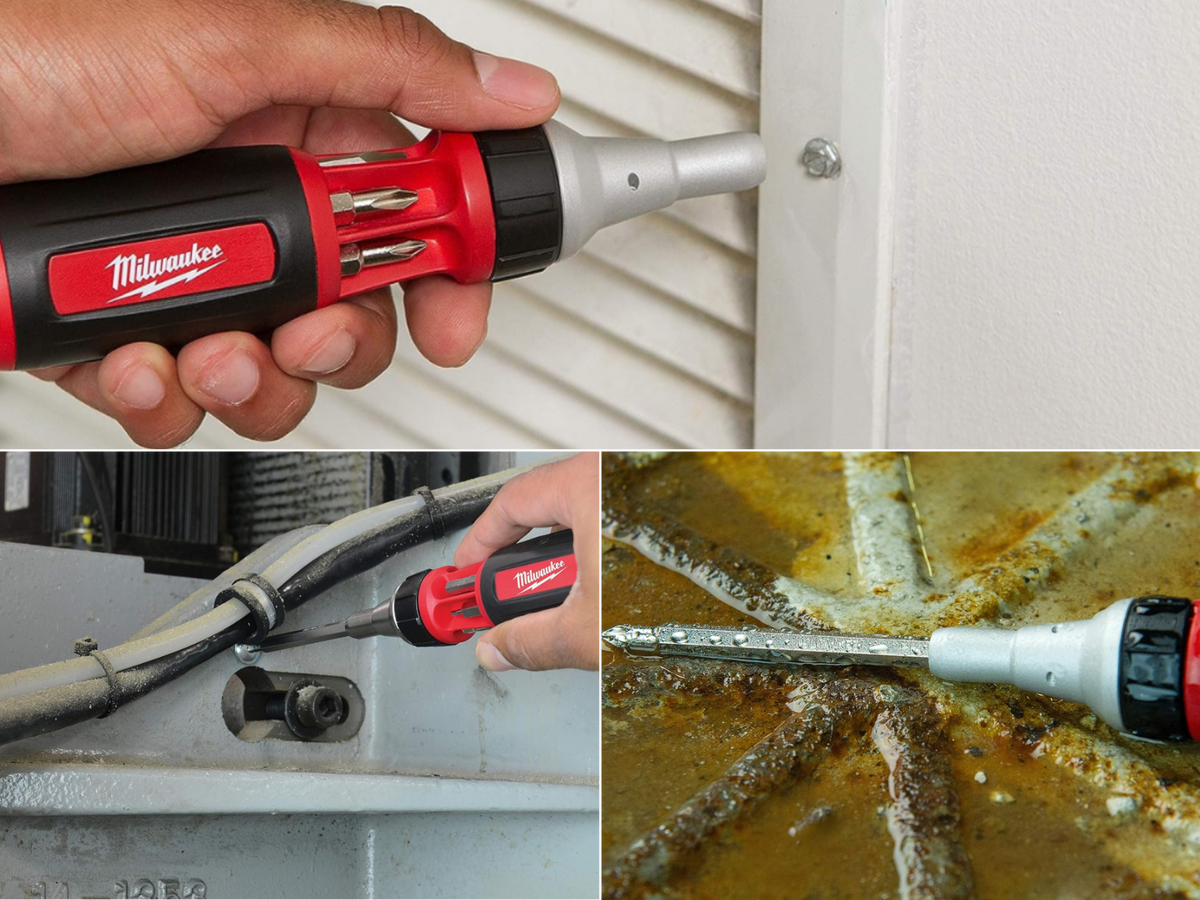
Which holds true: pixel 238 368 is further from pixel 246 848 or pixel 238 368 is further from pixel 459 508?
pixel 246 848

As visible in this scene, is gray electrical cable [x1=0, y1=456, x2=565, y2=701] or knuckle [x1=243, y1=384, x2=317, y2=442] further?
knuckle [x1=243, y1=384, x2=317, y2=442]

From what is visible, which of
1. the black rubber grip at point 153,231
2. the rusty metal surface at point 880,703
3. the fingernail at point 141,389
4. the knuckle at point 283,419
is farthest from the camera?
the knuckle at point 283,419

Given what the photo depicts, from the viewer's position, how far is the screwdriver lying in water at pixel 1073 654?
443mm

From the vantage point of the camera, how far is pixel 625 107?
2.66 ft

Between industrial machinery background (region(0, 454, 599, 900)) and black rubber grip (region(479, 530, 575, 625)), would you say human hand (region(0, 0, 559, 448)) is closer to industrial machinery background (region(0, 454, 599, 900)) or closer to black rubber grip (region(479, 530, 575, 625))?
industrial machinery background (region(0, 454, 599, 900))

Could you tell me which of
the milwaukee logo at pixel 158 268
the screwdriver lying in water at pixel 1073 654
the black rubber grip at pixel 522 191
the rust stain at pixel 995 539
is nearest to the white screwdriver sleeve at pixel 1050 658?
the screwdriver lying in water at pixel 1073 654

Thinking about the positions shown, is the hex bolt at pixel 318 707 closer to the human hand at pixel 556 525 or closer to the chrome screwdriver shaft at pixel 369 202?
the human hand at pixel 556 525

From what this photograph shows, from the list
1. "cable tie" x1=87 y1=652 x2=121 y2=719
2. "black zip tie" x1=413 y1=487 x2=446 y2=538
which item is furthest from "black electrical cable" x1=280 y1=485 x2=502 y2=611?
"cable tie" x1=87 y1=652 x2=121 y2=719

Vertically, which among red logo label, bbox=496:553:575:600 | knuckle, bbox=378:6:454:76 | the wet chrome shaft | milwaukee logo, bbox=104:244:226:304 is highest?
knuckle, bbox=378:6:454:76

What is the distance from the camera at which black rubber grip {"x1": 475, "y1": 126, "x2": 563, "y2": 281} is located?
647 millimetres

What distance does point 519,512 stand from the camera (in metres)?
0.61

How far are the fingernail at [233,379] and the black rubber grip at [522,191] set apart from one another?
19 cm

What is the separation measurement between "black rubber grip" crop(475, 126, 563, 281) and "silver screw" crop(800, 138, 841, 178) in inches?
8.3

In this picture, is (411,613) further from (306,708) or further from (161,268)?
(161,268)
